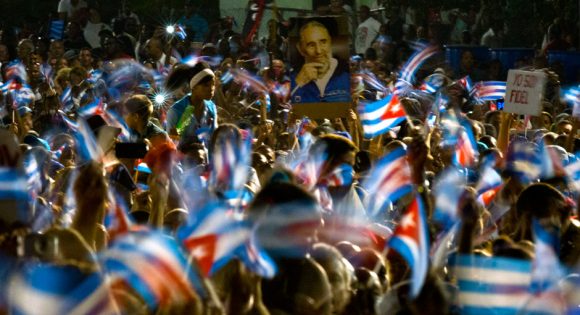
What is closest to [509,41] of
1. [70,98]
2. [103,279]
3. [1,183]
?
[70,98]

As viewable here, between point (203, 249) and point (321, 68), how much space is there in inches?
203

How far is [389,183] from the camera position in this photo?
25.3 feet

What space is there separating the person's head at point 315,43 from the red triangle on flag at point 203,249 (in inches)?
199

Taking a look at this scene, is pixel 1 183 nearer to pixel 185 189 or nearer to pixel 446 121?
pixel 185 189

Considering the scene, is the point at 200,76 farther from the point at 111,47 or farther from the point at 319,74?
the point at 111,47

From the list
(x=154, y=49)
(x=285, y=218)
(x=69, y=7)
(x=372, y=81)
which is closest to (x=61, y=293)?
(x=285, y=218)

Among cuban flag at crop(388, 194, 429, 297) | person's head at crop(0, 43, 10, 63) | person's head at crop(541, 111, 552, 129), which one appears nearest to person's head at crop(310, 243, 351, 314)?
cuban flag at crop(388, 194, 429, 297)

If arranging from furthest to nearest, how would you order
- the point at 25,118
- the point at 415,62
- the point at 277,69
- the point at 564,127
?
the point at 277,69 < the point at 415,62 < the point at 25,118 < the point at 564,127

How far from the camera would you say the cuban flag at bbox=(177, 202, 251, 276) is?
516cm

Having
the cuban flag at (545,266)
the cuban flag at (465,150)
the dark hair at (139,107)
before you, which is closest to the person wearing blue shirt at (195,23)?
the dark hair at (139,107)

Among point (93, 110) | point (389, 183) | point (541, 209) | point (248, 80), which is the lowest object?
point (248, 80)

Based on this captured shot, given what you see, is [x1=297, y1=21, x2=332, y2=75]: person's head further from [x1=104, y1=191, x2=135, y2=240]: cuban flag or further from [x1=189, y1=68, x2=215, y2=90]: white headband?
[x1=104, y1=191, x2=135, y2=240]: cuban flag

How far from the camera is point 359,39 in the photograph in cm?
1950

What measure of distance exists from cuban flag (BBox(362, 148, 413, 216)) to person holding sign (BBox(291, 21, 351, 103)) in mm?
2344
